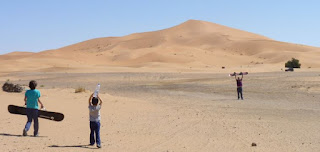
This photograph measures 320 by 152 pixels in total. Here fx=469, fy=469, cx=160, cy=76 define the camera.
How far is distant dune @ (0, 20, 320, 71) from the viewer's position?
82.4 meters

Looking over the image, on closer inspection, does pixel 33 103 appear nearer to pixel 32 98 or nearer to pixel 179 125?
pixel 32 98

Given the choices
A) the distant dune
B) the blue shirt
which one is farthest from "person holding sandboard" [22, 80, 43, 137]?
the distant dune

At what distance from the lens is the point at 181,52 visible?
96.0 meters

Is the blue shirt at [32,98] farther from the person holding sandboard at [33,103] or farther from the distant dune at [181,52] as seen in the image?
the distant dune at [181,52]

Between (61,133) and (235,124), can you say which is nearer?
(61,133)

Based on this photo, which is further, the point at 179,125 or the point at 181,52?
the point at 181,52

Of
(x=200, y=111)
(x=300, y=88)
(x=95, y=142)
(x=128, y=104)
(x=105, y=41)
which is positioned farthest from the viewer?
(x=105, y=41)

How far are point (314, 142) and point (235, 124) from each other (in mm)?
3391

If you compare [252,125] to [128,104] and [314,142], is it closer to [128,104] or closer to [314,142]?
[314,142]

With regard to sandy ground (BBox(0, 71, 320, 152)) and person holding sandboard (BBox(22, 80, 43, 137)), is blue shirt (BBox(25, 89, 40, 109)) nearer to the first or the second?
person holding sandboard (BBox(22, 80, 43, 137))

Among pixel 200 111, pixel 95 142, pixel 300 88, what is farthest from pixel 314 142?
pixel 300 88

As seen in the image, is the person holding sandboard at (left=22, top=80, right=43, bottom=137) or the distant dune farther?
the distant dune

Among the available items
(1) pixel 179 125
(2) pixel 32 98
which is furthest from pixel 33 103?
(1) pixel 179 125

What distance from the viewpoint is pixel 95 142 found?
10.8 metres
